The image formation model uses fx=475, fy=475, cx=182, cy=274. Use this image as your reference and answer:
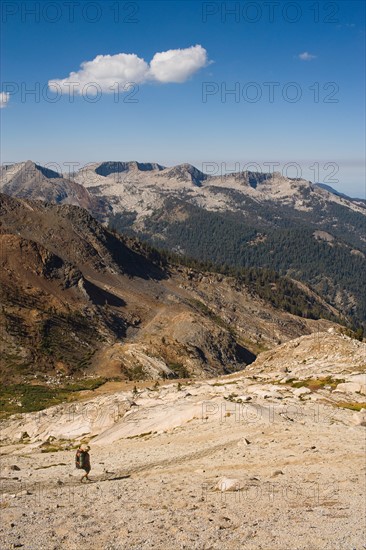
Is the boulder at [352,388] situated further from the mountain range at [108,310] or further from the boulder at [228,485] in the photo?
the mountain range at [108,310]

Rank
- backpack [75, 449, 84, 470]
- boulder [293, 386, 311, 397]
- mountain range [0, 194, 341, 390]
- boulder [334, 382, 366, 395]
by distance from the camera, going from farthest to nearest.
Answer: mountain range [0, 194, 341, 390]
boulder [334, 382, 366, 395]
boulder [293, 386, 311, 397]
backpack [75, 449, 84, 470]

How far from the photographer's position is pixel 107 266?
139m

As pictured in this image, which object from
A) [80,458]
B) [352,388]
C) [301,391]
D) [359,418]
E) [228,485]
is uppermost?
[80,458]

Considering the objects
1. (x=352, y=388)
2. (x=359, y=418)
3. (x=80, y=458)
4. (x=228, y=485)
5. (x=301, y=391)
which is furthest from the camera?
(x=352, y=388)

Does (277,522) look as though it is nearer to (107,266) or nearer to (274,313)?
(107,266)

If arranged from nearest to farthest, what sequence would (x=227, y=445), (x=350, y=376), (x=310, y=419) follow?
(x=227, y=445)
(x=310, y=419)
(x=350, y=376)

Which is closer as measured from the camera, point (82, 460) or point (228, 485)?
point (228, 485)

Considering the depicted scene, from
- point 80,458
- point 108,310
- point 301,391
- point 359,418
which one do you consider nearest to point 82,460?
point 80,458

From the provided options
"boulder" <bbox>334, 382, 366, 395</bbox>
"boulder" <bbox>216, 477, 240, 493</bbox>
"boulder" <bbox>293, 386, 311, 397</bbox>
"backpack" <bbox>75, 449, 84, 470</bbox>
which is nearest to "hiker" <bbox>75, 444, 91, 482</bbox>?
"backpack" <bbox>75, 449, 84, 470</bbox>

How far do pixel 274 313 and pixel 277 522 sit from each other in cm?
13615

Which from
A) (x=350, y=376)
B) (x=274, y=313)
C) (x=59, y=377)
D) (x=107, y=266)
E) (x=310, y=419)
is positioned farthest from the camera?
(x=274, y=313)

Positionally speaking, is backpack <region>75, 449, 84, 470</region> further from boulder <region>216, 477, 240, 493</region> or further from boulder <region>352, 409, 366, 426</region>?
boulder <region>352, 409, 366, 426</region>

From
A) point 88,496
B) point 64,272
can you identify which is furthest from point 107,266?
point 88,496

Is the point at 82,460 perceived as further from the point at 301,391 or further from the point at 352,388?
the point at 352,388
